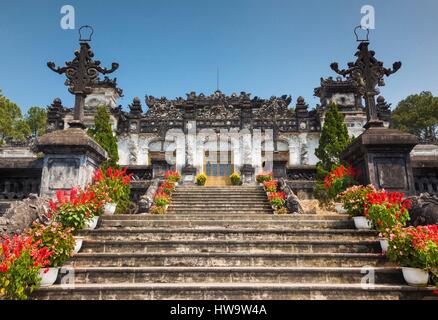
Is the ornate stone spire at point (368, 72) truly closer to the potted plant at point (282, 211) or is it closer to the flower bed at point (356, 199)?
the flower bed at point (356, 199)

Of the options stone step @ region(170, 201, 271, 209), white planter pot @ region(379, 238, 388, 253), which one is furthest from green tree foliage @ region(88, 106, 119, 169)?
white planter pot @ region(379, 238, 388, 253)

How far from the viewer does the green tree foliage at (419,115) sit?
1656 inches

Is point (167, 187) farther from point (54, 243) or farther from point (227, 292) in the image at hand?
point (227, 292)

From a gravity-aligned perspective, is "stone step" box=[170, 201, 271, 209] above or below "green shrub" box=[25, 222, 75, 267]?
above

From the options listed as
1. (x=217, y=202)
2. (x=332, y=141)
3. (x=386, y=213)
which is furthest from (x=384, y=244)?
(x=332, y=141)

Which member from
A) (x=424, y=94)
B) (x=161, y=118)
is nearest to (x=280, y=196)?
(x=161, y=118)

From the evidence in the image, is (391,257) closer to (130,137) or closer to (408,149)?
(408,149)

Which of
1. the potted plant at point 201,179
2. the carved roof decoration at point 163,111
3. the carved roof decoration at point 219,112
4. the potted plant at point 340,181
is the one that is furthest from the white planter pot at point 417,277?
the carved roof decoration at point 163,111

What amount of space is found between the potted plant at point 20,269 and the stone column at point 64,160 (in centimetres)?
305

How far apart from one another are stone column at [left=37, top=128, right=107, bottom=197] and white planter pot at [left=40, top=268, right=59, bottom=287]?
298cm

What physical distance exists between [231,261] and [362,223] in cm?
272

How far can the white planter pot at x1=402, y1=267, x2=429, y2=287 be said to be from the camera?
162 inches

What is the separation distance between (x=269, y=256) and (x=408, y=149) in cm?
415

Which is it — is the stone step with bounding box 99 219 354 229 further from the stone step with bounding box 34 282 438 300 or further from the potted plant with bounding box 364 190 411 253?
the stone step with bounding box 34 282 438 300
